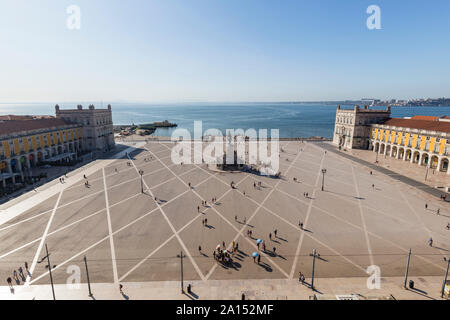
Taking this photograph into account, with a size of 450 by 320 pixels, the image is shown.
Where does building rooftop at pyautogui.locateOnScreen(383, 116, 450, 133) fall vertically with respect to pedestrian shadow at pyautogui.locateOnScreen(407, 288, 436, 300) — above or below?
above

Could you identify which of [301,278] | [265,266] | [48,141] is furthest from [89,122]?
[301,278]

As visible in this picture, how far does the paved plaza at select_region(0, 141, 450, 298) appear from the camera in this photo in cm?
2233

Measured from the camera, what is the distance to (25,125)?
55031 millimetres

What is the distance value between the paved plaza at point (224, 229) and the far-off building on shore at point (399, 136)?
47.6ft

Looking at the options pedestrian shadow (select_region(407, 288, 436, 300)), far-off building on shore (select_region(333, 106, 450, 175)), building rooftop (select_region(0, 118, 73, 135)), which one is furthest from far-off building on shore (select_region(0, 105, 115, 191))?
far-off building on shore (select_region(333, 106, 450, 175))

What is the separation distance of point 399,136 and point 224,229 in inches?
2183

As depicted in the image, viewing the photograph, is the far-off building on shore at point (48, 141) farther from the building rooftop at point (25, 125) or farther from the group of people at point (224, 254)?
the group of people at point (224, 254)

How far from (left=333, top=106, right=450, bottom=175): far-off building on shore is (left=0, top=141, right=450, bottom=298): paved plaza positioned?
47.6ft

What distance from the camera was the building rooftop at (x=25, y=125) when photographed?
164 feet

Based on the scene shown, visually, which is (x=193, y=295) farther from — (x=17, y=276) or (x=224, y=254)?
(x=17, y=276)

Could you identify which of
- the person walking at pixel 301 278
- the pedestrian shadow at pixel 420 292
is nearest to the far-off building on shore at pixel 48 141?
the person walking at pixel 301 278

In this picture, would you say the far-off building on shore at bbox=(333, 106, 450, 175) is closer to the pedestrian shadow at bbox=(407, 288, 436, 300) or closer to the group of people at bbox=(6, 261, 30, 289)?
the pedestrian shadow at bbox=(407, 288, 436, 300)
